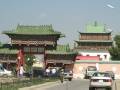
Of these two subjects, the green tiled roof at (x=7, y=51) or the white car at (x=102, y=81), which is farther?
the green tiled roof at (x=7, y=51)

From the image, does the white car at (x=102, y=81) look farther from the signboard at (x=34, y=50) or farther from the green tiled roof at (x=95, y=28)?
the green tiled roof at (x=95, y=28)

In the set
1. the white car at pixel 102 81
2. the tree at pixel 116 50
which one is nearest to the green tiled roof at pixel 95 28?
the tree at pixel 116 50

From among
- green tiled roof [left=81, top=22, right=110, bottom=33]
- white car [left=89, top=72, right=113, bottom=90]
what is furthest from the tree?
white car [left=89, top=72, right=113, bottom=90]

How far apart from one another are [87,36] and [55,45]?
164ft

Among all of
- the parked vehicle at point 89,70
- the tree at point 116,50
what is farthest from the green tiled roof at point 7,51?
the tree at point 116,50

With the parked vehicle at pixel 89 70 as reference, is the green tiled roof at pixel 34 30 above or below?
above

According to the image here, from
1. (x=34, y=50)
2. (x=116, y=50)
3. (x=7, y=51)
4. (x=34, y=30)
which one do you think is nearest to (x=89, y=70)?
(x=34, y=50)

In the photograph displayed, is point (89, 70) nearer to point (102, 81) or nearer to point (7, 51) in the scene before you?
point (7, 51)

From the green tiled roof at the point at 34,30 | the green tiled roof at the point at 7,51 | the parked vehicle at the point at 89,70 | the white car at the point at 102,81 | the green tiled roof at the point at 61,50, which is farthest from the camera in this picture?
the green tiled roof at the point at 61,50

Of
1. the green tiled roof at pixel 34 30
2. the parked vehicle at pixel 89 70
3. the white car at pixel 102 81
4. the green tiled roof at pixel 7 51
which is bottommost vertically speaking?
the white car at pixel 102 81

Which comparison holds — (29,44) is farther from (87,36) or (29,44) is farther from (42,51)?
(87,36)

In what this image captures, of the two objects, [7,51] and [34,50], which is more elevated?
[34,50]

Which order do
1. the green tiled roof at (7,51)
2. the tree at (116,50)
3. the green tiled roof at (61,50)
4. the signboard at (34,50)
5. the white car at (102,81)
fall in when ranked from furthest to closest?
1. the tree at (116,50)
2. the green tiled roof at (61,50)
3. the signboard at (34,50)
4. the green tiled roof at (7,51)
5. the white car at (102,81)

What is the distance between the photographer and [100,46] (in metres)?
124
